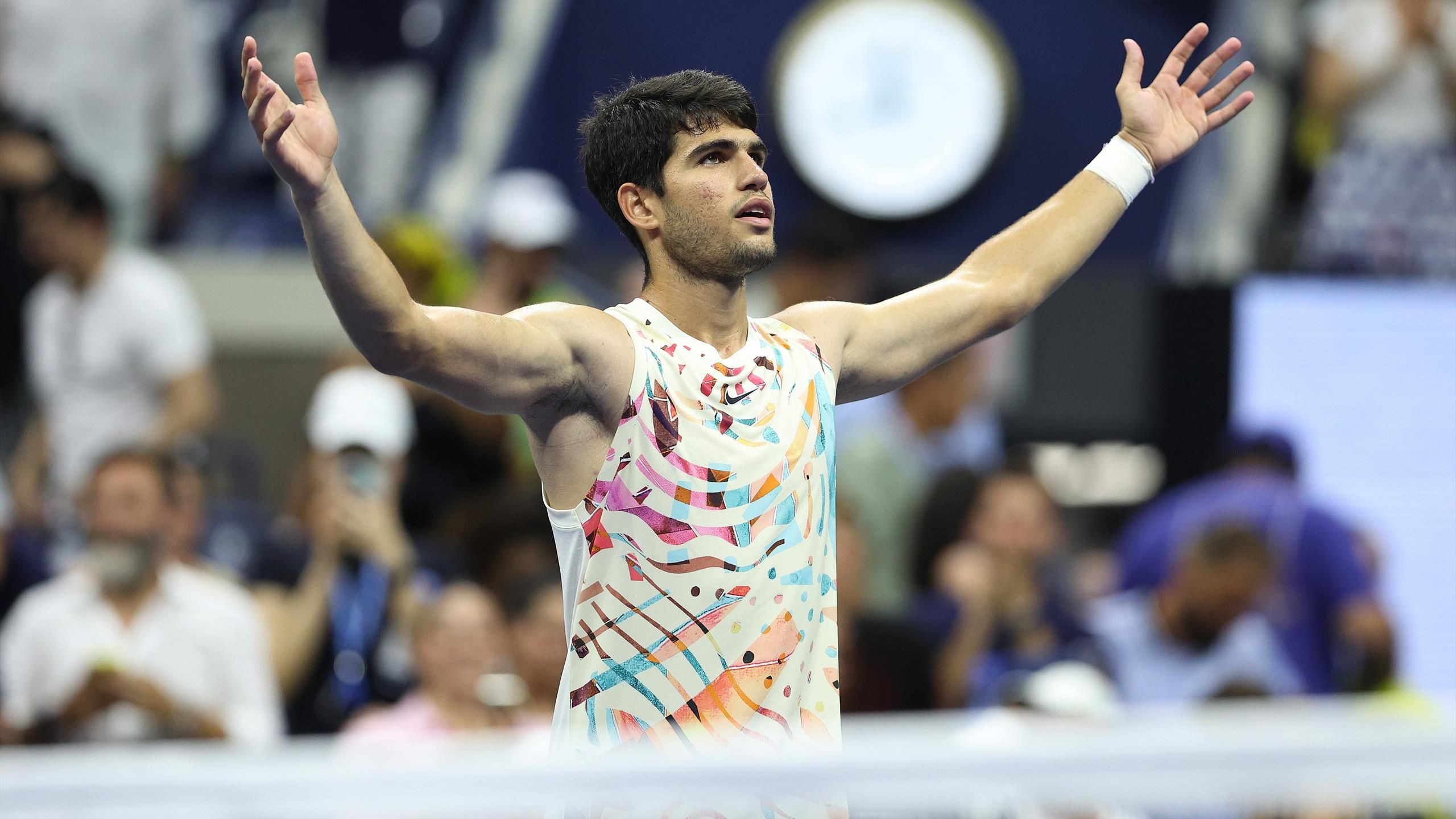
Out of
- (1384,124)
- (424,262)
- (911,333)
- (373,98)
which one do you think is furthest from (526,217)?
(1384,124)

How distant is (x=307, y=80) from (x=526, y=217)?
12.5 feet

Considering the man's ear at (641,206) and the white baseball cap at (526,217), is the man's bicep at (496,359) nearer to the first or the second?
the man's ear at (641,206)

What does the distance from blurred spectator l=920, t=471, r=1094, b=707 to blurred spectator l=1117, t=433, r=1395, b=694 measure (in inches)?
20.6

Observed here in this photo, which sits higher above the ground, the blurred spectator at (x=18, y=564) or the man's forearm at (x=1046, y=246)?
the man's forearm at (x=1046, y=246)

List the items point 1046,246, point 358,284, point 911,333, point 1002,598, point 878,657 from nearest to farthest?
1. point 358,284
2. point 911,333
3. point 1046,246
4. point 878,657
5. point 1002,598

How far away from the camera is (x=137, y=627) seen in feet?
18.0

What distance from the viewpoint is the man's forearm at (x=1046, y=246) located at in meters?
3.31

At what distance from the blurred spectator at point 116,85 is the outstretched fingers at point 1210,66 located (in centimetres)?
478

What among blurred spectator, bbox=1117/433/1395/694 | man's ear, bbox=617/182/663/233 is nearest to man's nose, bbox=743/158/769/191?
man's ear, bbox=617/182/663/233

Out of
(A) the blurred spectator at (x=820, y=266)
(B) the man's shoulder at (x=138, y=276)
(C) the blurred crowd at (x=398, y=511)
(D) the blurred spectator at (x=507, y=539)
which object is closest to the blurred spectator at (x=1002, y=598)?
(C) the blurred crowd at (x=398, y=511)

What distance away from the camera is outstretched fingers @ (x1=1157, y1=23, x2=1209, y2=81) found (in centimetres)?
337

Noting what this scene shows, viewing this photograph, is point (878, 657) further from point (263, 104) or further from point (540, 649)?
point (263, 104)

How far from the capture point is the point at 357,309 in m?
2.60

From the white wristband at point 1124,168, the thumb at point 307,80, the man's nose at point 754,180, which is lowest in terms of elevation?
the man's nose at point 754,180
